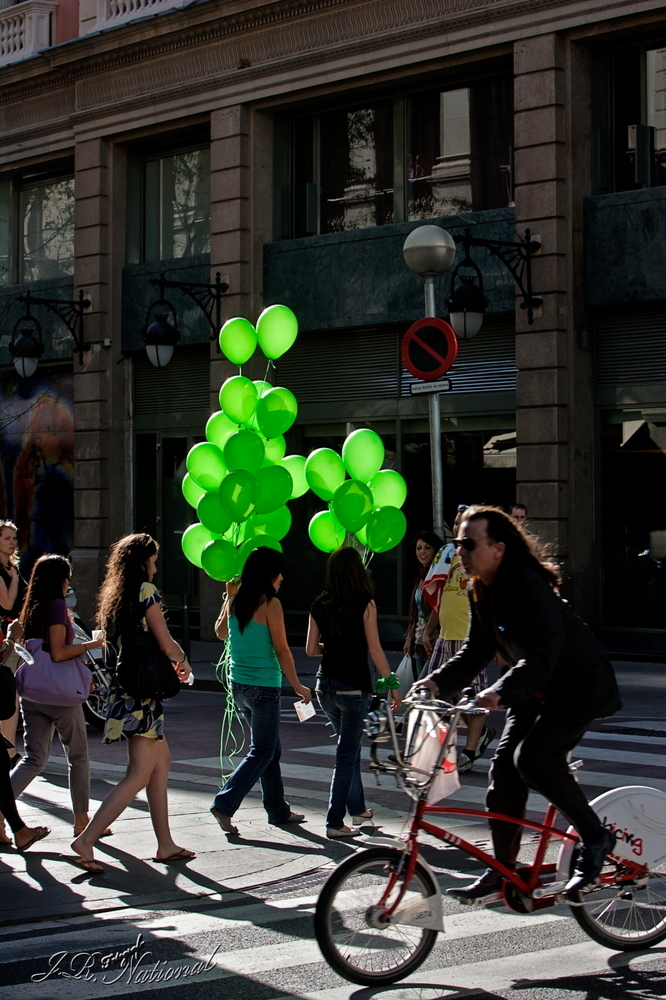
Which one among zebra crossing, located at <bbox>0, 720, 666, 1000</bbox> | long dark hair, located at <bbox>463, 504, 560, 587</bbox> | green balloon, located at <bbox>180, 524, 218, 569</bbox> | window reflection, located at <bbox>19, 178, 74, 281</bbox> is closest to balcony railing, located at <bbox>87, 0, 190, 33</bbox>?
window reflection, located at <bbox>19, 178, 74, 281</bbox>

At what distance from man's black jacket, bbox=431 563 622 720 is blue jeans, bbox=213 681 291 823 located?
2.49 meters

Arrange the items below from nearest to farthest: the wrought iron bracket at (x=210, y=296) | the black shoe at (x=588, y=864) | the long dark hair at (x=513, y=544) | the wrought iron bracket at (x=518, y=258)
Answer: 1. the black shoe at (x=588, y=864)
2. the long dark hair at (x=513, y=544)
3. the wrought iron bracket at (x=518, y=258)
4. the wrought iron bracket at (x=210, y=296)

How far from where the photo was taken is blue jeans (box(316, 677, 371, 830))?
24.6 ft

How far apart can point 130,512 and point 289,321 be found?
12977 millimetres

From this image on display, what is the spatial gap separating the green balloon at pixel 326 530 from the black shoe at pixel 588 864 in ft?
14.5

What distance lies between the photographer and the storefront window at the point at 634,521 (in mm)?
16109

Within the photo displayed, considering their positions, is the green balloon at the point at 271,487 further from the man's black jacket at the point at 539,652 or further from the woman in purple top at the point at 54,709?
the man's black jacket at the point at 539,652


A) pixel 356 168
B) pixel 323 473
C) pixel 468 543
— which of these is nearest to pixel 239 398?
pixel 323 473

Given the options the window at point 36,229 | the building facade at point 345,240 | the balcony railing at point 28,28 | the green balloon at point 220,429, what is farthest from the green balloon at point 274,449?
the balcony railing at point 28,28

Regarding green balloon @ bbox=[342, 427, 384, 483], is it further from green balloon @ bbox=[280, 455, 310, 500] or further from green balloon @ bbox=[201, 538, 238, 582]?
green balloon @ bbox=[201, 538, 238, 582]

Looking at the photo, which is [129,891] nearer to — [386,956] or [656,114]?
[386,956]

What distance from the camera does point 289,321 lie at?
30.6ft

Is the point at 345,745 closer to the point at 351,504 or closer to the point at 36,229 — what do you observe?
the point at 351,504

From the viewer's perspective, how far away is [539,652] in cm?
496
